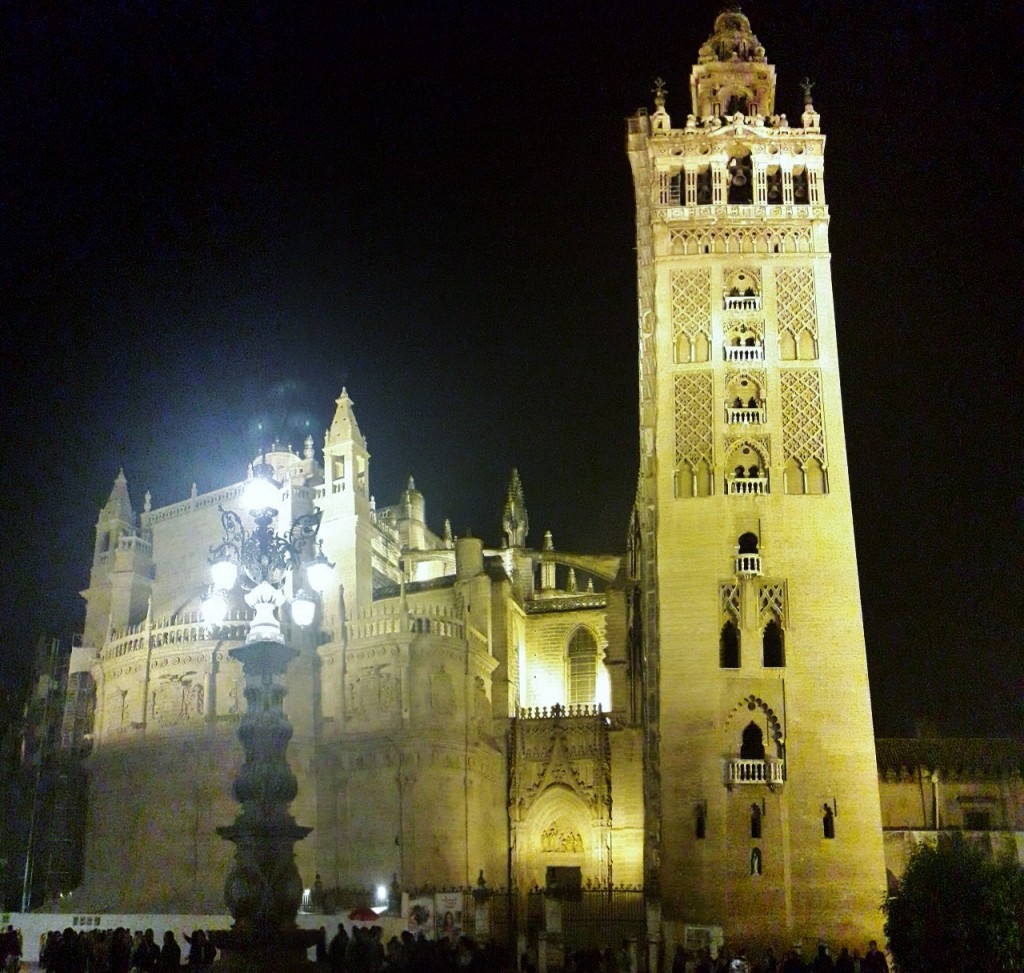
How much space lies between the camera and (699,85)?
45.6 meters

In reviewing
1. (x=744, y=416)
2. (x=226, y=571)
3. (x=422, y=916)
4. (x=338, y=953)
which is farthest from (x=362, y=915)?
(x=744, y=416)

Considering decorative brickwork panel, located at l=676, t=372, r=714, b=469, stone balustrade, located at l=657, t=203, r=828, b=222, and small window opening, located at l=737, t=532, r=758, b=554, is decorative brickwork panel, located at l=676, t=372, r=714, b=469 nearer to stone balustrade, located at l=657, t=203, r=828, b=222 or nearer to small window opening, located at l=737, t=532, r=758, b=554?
small window opening, located at l=737, t=532, r=758, b=554

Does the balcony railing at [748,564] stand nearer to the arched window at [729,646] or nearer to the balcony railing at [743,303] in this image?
the arched window at [729,646]

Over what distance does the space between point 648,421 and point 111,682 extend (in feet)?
67.6

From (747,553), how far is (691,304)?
829 centimetres

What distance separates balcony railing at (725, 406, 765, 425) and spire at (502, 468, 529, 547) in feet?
63.4

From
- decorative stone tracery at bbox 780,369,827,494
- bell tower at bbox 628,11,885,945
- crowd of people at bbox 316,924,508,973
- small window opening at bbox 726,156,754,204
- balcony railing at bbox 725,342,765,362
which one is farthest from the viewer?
small window opening at bbox 726,156,754,204

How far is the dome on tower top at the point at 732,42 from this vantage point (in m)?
45.8

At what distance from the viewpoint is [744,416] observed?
39.1 meters

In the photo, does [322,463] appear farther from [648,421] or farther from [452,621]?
[648,421]

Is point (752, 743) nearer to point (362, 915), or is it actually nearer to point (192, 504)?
point (362, 915)

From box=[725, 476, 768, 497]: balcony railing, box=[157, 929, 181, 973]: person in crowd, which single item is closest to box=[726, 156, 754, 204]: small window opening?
box=[725, 476, 768, 497]: balcony railing

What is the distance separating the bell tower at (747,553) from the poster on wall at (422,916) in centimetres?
700

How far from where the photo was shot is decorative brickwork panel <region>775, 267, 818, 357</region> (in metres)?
40.2
